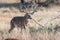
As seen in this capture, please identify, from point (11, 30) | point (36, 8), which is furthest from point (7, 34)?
point (36, 8)

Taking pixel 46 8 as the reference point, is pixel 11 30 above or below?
below

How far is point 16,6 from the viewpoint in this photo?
252 cm

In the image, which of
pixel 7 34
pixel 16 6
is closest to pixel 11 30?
pixel 7 34

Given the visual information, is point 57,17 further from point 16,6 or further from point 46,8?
point 16,6

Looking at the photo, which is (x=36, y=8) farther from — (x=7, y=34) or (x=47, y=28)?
(x=7, y=34)

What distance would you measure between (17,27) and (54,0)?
1.52 feet

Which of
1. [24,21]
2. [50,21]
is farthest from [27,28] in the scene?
[50,21]

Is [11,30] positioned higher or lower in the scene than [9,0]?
lower

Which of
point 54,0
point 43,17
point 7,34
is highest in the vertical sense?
point 54,0

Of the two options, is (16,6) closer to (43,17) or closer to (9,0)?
(9,0)

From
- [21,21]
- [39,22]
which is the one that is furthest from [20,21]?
[39,22]

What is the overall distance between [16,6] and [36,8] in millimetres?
206

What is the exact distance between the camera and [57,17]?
2.47 m

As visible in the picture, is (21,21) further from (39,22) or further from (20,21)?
(39,22)
